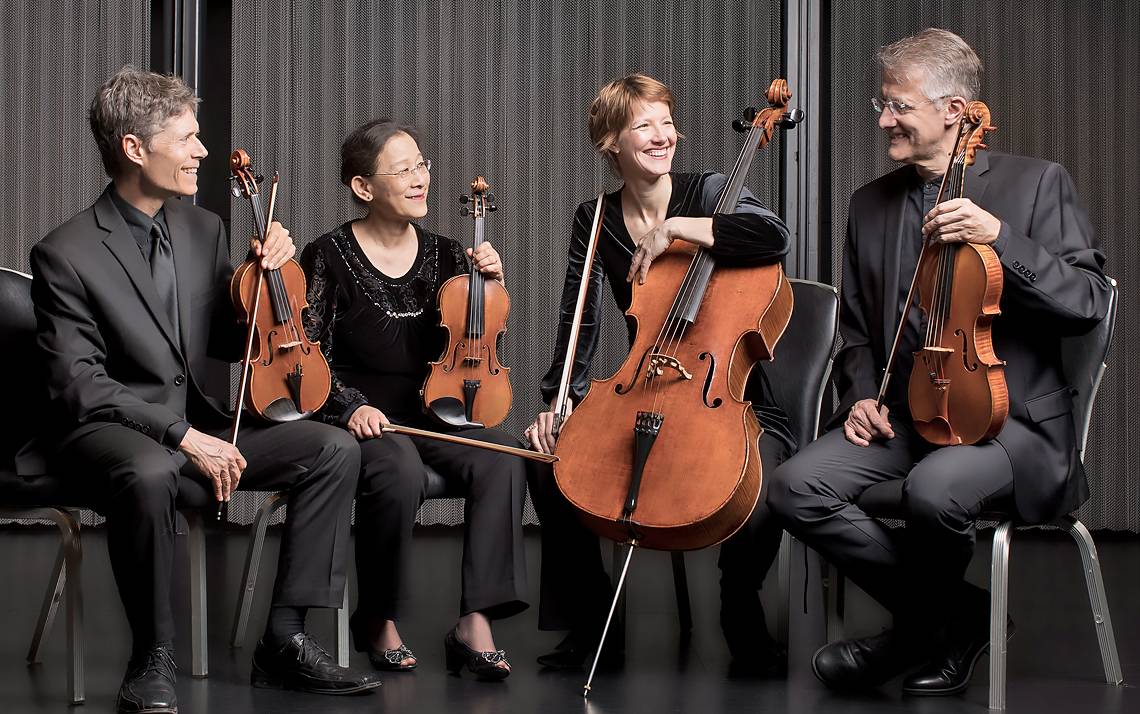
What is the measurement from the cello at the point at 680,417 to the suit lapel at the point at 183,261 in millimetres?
796

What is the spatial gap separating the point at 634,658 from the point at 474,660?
398mm

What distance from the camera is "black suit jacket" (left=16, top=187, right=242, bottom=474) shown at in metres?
2.32

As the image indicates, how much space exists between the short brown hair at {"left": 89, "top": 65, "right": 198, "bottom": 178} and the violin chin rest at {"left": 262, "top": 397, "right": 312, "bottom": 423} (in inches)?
22.6

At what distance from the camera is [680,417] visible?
2268 mm

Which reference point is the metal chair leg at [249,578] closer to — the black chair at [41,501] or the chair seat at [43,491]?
the black chair at [41,501]

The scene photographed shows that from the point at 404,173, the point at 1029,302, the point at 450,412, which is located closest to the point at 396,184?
the point at 404,173

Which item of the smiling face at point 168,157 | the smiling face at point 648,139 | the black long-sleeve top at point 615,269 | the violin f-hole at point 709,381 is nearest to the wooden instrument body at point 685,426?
the violin f-hole at point 709,381

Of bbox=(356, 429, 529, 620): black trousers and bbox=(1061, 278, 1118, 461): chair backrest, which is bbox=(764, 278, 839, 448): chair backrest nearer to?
bbox=(1061, 278, 1118, 461): chair backrest

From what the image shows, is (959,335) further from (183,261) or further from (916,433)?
(183,261)

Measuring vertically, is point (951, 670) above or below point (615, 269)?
below

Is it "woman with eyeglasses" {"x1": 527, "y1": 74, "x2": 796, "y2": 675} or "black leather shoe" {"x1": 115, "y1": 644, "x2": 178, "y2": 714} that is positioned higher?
"woman with eyeglasses" {"x1": 527, "y1": 74, "x2": 796, "y2": 675}

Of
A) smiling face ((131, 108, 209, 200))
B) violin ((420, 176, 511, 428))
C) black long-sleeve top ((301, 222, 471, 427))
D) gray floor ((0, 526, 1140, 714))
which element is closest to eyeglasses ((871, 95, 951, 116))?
violin ((420, 176, 511, 428))

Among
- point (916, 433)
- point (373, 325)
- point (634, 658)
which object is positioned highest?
point (373, 325)

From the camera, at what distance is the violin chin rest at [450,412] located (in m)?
2.67
